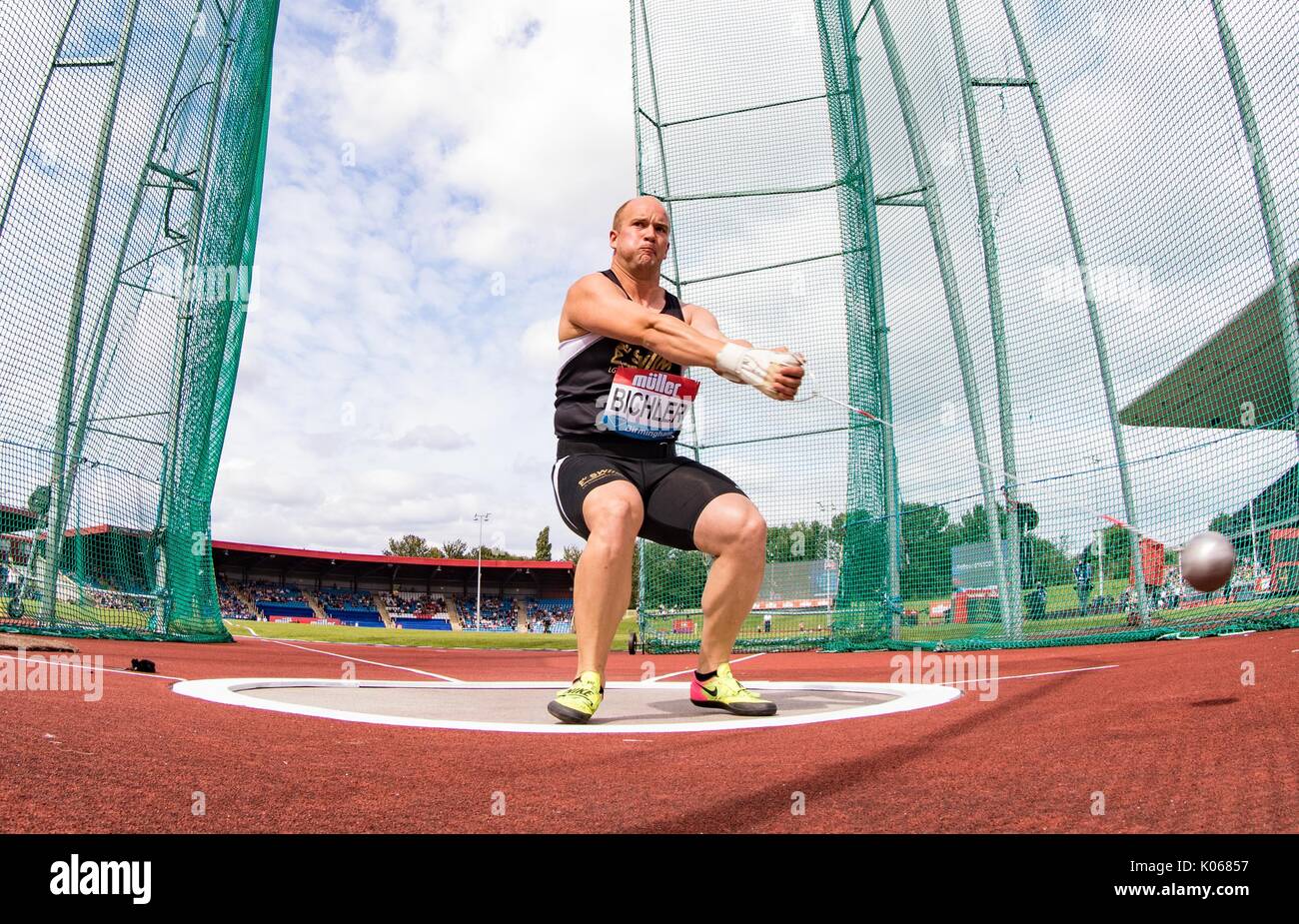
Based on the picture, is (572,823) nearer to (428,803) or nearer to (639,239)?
(428,803)

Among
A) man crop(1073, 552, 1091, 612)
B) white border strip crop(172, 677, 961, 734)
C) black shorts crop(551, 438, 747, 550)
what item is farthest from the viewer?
man crop(1073, 552, 1091, 612)

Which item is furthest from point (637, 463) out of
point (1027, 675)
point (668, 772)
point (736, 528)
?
point (1027, 675)

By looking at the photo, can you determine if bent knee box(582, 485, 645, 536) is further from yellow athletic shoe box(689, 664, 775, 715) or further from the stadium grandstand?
the stadium grandstand

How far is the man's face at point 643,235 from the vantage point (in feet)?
10.6

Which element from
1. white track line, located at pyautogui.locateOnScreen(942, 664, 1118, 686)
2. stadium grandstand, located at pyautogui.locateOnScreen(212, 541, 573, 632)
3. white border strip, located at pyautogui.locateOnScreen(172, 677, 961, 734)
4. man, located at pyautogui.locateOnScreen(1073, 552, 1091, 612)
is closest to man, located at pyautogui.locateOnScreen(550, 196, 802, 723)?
white border strip, located at pyautogui.locateOnScreen(172, 677, 961, 734)

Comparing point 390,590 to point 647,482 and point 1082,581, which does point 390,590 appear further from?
point 647,482

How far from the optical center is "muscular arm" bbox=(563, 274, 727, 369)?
2.77 metres

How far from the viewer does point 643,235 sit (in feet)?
10.6

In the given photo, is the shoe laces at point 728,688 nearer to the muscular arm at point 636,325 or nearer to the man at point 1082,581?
the muscular arm at point 636,325

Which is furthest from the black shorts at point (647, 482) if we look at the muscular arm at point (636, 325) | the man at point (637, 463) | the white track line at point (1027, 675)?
the white track line at point (1027, 675)

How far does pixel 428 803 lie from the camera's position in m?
1.55

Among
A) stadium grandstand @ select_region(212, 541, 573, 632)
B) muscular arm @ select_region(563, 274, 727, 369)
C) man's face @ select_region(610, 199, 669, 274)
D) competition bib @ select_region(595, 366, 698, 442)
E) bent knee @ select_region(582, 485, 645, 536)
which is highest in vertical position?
man's face @ select_region(610, 199, 669, 274)

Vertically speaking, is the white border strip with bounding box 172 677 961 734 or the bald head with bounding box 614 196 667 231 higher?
A: the bald head with bounding box 614 196 667 231

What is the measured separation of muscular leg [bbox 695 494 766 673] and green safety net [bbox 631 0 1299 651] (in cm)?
484
